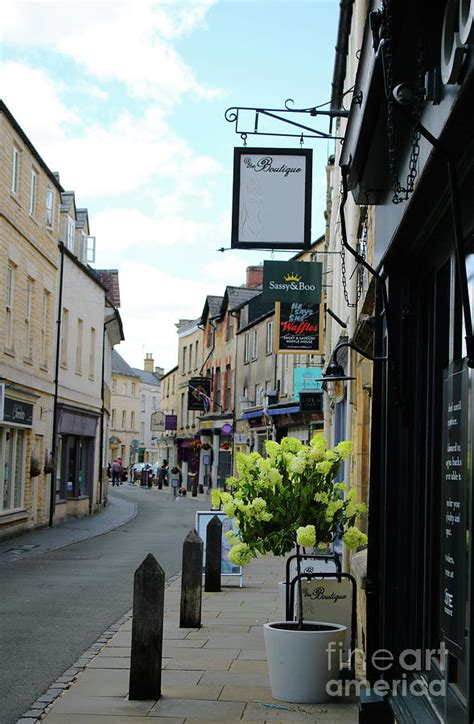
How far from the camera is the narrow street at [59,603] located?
834cm

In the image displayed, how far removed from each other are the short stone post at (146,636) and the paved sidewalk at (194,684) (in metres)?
0.12

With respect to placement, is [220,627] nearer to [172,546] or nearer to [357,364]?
[357,364]

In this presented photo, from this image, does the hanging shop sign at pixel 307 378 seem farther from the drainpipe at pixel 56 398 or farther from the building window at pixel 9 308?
the building window at pixel 9 308

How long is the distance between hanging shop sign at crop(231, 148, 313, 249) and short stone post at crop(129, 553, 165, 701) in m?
6.26

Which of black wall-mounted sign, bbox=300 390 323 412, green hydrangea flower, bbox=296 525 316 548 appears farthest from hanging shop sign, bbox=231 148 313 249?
black wall-mounted sign, bbox=300 390 323 412

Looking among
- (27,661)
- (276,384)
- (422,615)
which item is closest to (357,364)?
(27,661)

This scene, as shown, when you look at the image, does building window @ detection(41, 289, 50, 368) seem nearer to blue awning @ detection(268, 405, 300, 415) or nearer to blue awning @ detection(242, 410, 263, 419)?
blue awning @ detection(268, 405, 300, 415)

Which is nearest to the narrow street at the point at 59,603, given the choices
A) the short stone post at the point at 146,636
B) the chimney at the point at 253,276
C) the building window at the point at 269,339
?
the short stone post at the point at 146,636

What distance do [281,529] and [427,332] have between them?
2.38 m

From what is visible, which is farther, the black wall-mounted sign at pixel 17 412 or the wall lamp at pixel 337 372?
the black wall-mounted sign at pixel 17 412

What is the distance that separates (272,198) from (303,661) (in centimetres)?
724

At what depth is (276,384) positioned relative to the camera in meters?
40.7

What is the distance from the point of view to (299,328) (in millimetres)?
20953

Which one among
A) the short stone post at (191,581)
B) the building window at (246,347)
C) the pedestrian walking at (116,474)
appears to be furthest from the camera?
the pedestrian walking at (116,474)
